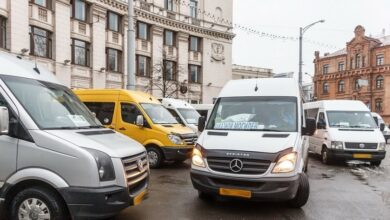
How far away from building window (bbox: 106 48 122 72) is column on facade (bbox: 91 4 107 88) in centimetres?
78

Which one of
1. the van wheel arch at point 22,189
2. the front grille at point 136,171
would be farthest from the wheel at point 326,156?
the van wheel arch at point 22,189

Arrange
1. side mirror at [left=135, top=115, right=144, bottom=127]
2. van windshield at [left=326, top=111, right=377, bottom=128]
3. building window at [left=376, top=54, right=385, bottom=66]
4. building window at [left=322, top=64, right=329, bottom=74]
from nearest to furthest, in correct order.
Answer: side mirror at [left=135, top=115, right=144, bottom=127], van windshield at [left=326, top=111, right=377, bottom=128], building window at [left=376, top=54, right=385, bottom=66], building window at [left=322, top=64, right=329, bottom=74]

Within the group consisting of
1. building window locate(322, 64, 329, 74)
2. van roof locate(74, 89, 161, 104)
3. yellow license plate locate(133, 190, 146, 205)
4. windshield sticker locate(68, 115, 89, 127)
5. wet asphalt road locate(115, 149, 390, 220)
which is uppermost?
building window locate(322, 64, 329, 74)

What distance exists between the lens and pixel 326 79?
227ft

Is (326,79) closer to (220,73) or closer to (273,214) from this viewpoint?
(220,73)

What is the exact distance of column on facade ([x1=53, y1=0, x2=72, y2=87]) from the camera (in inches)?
935

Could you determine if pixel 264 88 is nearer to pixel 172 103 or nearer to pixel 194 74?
pixel 172 103

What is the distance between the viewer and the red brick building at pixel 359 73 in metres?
58.1

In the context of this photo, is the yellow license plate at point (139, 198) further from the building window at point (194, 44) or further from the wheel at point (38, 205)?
the building window at point (194, 44)

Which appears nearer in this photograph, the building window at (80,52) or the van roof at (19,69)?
the van roof at (19,69)

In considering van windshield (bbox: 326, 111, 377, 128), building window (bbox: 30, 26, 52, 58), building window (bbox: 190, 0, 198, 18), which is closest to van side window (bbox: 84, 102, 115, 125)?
van windshield (bbox: 326, 111, 377, 128)

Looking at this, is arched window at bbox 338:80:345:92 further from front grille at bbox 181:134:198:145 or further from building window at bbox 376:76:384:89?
front grille at bbox 181:134:198:145

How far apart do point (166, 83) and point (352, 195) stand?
2506 cm

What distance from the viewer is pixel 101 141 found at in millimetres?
5301
